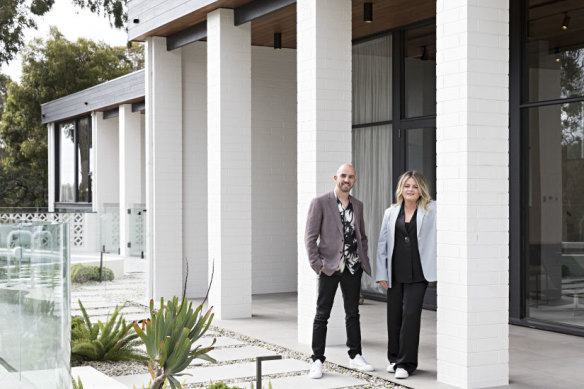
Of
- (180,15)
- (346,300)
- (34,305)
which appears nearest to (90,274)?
(180,15)

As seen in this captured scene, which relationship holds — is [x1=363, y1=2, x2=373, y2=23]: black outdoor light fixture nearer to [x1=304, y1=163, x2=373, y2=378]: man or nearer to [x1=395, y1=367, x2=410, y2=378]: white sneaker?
[x1=304, y1=163, x2=373, y2=378]: man

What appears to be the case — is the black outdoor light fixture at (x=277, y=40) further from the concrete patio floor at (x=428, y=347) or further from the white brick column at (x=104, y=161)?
the white brick column at (x=104, y=161)

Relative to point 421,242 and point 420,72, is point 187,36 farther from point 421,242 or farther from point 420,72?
point 421,242

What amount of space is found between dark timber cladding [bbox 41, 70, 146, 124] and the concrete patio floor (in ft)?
25.1

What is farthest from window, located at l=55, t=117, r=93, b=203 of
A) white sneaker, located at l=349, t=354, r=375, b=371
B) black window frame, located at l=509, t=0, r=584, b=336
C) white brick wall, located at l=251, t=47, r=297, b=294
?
white sneaker, located at l=349, t=354, r=375, b=371

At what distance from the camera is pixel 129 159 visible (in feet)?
59.1

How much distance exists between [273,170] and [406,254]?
18.4ft

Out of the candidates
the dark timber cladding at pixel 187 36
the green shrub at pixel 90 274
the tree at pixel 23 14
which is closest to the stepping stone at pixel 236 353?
the dark timber cladding at pixel 187 36

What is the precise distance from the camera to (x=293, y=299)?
10.8m

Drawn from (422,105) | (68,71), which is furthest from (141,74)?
(68,71)

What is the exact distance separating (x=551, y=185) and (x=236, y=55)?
3951 mm

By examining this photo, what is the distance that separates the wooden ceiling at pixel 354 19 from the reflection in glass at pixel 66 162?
427 inches

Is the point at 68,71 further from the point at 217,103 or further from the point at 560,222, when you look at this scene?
the point at 560,222

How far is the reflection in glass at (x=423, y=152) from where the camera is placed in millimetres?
9391
